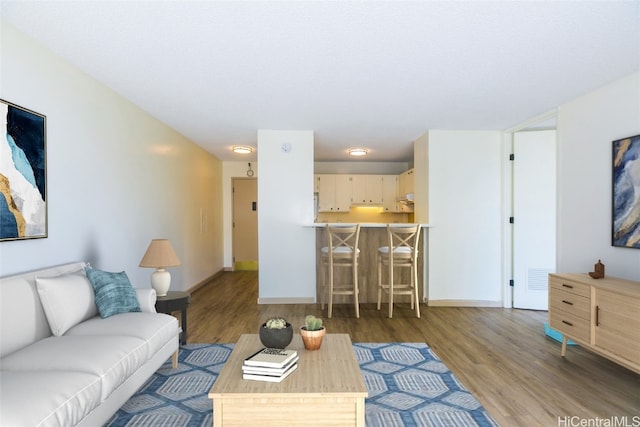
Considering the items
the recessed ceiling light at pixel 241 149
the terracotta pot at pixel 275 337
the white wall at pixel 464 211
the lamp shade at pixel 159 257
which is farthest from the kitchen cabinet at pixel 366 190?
the terracotta pot at pixel 275 337

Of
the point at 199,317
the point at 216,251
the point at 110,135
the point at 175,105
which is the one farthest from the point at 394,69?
the point at 216,251

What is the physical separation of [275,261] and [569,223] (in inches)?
138

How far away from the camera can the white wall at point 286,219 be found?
526 cm

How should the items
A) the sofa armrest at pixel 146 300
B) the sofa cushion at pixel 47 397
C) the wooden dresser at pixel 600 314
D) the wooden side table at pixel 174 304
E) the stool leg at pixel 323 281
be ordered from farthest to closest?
the stool leg at pixel 323 281
the wooden side table at pixel 174 304
the sofa armrest at pixel 146 300
the wooden dresser at pixel 600 314
the sofa cushion at pixel 47 397

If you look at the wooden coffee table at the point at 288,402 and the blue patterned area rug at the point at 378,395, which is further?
the blue patterned area rug at the point at 378,395

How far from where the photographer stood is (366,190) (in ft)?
26.2

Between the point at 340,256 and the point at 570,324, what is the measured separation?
2.47m

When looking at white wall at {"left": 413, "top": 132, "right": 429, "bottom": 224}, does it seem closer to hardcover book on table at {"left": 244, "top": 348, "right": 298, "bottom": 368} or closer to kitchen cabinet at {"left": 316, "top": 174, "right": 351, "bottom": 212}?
kitchen cabinet at {"left": 316, "top": 174, "right": 351, "bottom": 212}

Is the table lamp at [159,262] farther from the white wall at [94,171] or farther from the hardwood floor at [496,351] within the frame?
the hardwood floor at [496,351]

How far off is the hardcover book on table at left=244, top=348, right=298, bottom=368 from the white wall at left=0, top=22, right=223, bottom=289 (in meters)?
1.65

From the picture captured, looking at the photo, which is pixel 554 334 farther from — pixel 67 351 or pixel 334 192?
pixel 334 192

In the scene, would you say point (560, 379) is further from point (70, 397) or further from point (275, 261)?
point (275, 261)

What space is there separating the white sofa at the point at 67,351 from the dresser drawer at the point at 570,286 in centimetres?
319

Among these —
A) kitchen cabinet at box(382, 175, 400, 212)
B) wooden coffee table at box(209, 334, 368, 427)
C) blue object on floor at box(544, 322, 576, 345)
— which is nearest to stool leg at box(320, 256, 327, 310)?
blue object on floor at box(544, 322, 576, 345)
